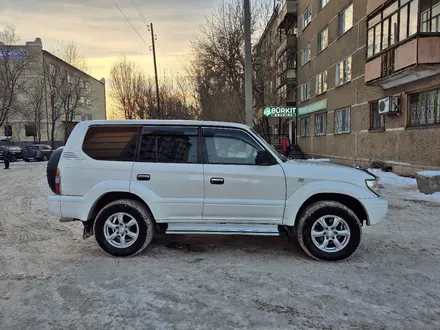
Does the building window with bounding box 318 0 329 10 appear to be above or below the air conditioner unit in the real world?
above

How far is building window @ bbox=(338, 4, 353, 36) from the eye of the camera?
19.3 m

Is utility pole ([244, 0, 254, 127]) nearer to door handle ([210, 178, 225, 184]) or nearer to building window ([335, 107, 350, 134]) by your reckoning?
door handle ([210, 178, 225, 184])

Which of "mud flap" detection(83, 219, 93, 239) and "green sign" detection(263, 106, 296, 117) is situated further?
"green sign" detection(263, 106, 296, 117)

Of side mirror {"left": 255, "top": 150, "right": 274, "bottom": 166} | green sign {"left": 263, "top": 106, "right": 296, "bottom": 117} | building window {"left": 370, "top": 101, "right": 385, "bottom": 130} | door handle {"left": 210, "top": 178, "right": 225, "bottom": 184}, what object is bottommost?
door handle {"left": 210, "top": 178, "right": 225, "bottom": 184}

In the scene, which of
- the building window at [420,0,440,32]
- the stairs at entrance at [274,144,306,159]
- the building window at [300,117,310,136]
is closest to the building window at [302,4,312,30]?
the building window at [300,117,310,136]

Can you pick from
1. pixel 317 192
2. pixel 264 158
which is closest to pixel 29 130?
pixel 264 158

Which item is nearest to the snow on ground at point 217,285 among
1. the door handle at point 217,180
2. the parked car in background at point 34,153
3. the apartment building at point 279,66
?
the door handle at point 217,180

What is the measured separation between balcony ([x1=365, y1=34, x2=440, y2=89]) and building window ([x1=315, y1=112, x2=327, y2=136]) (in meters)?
8.33

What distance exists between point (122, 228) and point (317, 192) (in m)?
2.71

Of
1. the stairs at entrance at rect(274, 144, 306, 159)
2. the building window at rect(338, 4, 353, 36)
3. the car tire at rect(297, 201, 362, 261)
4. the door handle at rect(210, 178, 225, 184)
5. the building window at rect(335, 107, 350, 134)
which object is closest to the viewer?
the car tire at rect(297, 201, 362, 261)

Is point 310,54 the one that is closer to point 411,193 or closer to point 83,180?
point 411,193

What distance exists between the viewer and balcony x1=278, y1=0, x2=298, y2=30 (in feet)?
100

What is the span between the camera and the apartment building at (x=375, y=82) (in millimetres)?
12258

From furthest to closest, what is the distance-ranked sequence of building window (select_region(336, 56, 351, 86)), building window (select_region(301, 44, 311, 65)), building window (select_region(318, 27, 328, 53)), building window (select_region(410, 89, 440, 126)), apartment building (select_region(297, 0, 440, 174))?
1. building window (select_region(301, 44, 311, 65))
2. building window (select_region(318, 27, 328, 53))
3. building window (select_region(336, 56, 351, 86))
4. building window (select_region(410, 89, 440, 126))
5. apartment building (select_region(297, 0, 440, 174))
